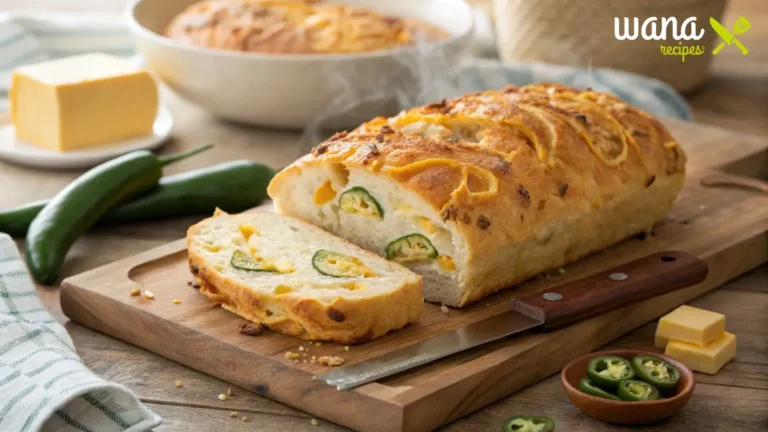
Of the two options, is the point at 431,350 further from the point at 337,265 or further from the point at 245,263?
the point at 245,263

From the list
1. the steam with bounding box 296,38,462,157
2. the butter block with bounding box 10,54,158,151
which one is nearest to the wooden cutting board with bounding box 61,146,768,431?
the butter block with bounding box 10,54,158,151

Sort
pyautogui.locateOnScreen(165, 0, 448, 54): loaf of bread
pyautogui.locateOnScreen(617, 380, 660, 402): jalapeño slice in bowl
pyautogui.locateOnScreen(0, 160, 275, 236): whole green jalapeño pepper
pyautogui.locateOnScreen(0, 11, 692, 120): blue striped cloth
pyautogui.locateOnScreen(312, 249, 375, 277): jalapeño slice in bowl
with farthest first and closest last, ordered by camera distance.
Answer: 1. pyautogui.locateOnScreen(0, 11, 692, 120): blue striped cloth
2. pyautogui.locateOnScreen(165, 0, 448, 54): loaf of bread
3. pyautogui.locateOnScreen(0, 160, 275, 236): whole green jalapeño pepper
4. pyautogui.locateOnScreen(312, 249, 375, 277): jalapeño slice in bowl
5. pyautogui.locateOnScreen(617, 380, 660, 402): jalapeño slice in bowl

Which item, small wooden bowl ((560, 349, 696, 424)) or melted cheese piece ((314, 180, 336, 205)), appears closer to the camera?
small wooden bowl ((560, 349, 696, 424))

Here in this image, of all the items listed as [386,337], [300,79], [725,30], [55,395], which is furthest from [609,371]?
[725,30]

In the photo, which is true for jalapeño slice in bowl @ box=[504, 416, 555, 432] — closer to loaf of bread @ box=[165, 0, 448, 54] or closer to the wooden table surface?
the wooden table surface

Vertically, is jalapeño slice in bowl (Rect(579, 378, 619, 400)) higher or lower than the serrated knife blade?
lower

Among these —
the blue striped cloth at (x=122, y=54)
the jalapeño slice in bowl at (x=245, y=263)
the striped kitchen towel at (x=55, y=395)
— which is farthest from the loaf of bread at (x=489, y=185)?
the blue striped cloth at (x=122, y=54)

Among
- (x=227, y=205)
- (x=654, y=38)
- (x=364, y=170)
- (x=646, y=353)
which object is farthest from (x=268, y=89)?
(x=646, y=353)
